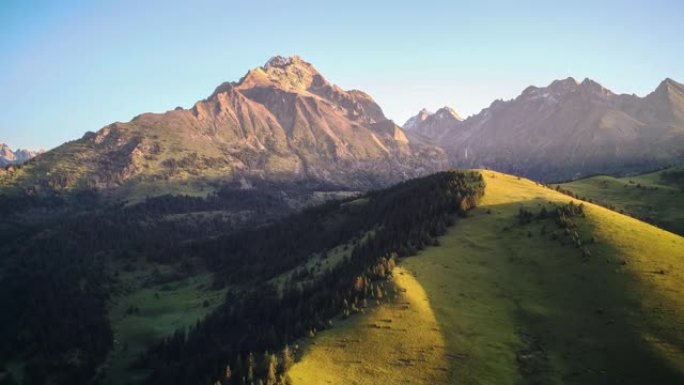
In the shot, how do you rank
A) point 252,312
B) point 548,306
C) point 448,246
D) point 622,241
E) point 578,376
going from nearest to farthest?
point 578,376 → point 548,306 → point 622,241 → point 448,246 → point 252,312

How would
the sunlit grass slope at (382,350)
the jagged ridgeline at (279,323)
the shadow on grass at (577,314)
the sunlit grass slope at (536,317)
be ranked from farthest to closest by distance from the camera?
the jagged ridgeline at (279,323)
the sunlit grass slope at (536,317)
the sunlit grass slope at (382,350)
the shadow on grass at (577,314)

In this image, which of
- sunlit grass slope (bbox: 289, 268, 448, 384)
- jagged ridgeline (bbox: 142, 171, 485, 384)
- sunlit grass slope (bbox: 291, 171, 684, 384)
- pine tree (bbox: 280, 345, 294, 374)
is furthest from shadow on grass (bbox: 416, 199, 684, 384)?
pine tree (bbox: 280, 345, 294, 374)

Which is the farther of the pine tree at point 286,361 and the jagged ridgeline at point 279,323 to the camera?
the jagged ridgeline at point 279,323

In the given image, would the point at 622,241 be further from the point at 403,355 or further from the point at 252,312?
the point at 252,312

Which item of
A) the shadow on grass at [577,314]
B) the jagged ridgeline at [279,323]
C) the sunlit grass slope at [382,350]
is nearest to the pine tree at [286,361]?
the jagged ridgeline at [279,323]

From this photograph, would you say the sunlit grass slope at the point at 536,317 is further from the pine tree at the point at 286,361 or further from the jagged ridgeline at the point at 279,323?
the jagged ridgeline at the point at 279,323

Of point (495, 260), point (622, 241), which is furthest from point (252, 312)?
point (622, 241)

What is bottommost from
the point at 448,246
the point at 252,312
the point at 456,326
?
the point at 252,312

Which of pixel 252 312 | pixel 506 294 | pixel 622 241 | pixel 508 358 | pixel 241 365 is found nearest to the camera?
pixel 508 358
